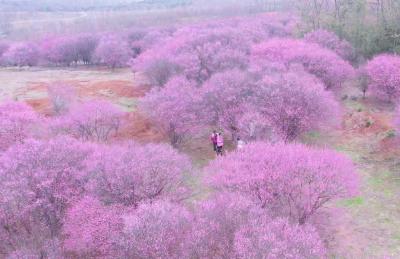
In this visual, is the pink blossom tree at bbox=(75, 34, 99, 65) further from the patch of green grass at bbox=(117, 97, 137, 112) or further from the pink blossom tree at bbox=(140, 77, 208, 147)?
the pink blossom tree at bbox=(140, 77, 208, 147)

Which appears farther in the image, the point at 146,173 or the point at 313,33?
the point at 313,33

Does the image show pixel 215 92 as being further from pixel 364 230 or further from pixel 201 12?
pixel 201 12

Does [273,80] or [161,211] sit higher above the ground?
[273,80]

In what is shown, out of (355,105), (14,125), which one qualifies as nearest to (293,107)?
(355,105)

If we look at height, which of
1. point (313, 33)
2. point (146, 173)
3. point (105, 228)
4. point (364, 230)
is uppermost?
point (313, 33)

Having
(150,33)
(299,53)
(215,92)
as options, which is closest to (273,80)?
(215,92)

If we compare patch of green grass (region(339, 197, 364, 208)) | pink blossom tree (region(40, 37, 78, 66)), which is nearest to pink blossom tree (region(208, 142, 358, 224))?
patch of green grass (region(339, 197, 364, 208))

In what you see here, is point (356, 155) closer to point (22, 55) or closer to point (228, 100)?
point (228, 100)
